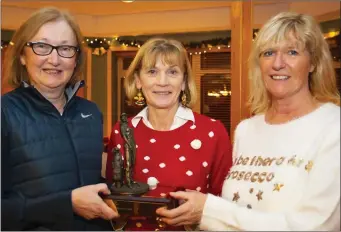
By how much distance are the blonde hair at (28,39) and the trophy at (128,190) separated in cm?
29

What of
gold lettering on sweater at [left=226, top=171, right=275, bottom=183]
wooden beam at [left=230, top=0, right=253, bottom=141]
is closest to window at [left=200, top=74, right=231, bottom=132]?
wooden beam at [left=230, top=0, right=253, bottom=141]

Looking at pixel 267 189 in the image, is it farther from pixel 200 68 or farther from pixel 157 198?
pixel 200 68

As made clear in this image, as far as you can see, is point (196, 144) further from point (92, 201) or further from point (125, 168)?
point (92, 201)

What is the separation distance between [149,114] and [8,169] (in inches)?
19.7

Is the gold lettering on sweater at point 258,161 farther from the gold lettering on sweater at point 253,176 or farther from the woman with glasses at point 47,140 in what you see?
the woman with glasses at point 47,140

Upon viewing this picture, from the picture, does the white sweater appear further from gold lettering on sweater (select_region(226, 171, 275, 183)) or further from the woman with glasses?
the woman with glasses

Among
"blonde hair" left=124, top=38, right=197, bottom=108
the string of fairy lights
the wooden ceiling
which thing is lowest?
"blonde hair" left=124, top=38, right=197, bottom=108

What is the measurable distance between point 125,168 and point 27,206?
0.96 feet

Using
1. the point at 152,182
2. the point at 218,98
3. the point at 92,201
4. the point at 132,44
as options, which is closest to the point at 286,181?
the point at 152,182

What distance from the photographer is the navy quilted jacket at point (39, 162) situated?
1.16 meters

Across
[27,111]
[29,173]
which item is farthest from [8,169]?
[27,111]

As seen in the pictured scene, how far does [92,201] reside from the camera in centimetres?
115

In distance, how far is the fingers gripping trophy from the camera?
1.17 meters

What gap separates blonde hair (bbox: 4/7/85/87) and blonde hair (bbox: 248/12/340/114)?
551mm
